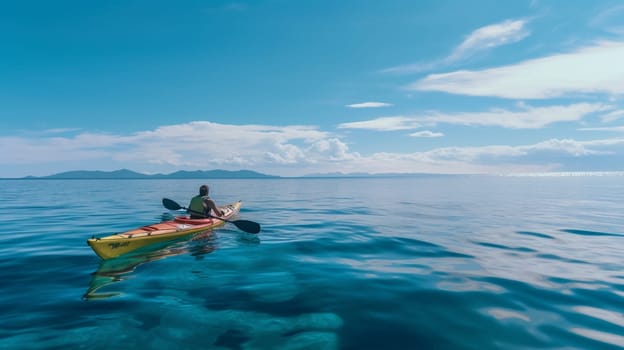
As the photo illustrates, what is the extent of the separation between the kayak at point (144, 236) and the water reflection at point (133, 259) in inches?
9.2

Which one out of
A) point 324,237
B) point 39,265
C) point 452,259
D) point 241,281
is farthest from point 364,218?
point 39,265

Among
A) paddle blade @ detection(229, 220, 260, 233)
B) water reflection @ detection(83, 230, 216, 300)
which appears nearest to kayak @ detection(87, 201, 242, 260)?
water reflection @ detection(83, 230, 216, 300)

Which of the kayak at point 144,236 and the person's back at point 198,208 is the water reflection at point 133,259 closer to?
the kayak at point 144,236

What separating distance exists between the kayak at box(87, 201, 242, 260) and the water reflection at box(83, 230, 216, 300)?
9.2 inches

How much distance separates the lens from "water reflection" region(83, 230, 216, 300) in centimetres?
779

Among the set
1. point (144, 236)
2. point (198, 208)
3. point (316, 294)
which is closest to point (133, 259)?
point (144, 236)

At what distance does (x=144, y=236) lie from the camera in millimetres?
11172

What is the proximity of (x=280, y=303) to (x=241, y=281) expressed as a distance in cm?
183

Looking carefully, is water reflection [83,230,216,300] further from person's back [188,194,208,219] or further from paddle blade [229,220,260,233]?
paddle blade [229,220,260,233]

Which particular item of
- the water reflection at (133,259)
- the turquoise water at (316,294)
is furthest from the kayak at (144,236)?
the turquoise water at (316,294)

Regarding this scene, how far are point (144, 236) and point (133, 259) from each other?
0.98 meters

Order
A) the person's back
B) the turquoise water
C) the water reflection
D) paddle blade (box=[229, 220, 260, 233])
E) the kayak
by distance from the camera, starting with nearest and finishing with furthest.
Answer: the turquoise water < the water reflection < the kayak < paddle blade (box=[229, 220, 260, 233]) < the person's back

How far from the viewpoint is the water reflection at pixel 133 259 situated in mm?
7790

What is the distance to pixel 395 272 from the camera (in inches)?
365
